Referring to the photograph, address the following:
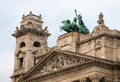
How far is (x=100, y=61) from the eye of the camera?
5150cm

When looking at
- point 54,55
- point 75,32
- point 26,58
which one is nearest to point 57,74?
point 54,55

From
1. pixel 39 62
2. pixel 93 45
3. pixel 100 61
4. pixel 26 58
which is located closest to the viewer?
pixel 100 61

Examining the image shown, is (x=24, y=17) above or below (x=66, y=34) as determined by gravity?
above

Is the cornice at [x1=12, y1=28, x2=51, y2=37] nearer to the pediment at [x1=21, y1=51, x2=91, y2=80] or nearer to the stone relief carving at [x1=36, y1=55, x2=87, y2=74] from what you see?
the pediment at [x1=21, y1=51, x2=91, y2=80]

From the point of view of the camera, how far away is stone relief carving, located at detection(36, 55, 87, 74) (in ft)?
178

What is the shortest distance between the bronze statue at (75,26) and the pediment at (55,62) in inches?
186

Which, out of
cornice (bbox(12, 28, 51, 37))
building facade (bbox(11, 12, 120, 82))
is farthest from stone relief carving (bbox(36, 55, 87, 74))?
cornice (bbox(12, 28, 51, 37))

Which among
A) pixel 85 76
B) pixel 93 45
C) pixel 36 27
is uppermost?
pixel 36 27

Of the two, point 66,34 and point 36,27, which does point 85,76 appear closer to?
point 66,34

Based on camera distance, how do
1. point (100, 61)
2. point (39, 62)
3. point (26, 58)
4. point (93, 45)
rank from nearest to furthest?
point (100, 61)
point (93, 45)
point (39, 62)
point (26, 58)

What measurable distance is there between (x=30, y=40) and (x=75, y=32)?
50.1 feet

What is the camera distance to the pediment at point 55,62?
53938 millimetres

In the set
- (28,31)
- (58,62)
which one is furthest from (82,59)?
(28,31)

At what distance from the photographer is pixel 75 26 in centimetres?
6006
